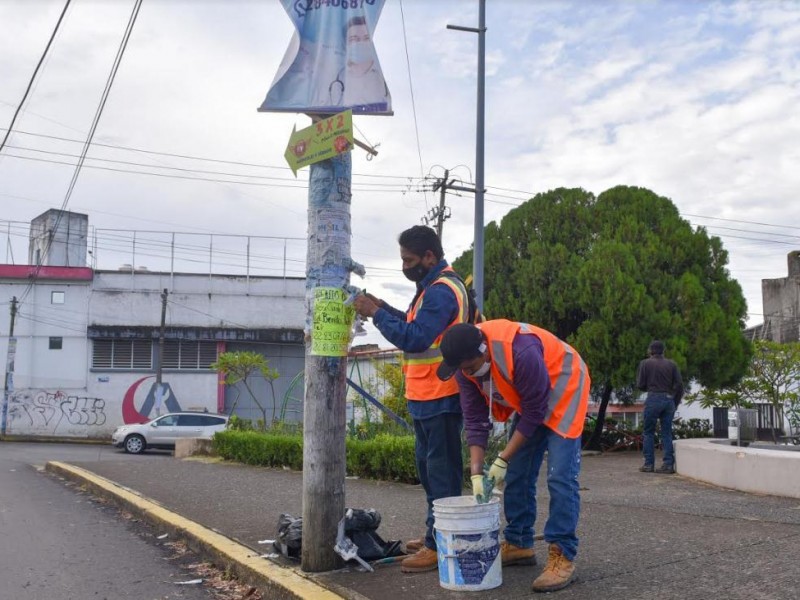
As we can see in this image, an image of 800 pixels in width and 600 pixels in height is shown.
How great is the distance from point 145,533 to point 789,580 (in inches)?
215

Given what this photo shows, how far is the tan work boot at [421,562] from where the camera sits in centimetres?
478

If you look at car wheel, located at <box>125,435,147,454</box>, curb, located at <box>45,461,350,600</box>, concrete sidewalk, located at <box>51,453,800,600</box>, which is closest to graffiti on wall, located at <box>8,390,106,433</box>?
car wheel, located at <box>125,435,147,454</box>

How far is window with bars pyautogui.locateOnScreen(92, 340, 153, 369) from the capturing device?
37750 millimetres

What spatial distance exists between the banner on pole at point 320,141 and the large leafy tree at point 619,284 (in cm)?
1024

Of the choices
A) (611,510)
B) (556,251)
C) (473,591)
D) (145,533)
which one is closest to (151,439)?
(556,251)

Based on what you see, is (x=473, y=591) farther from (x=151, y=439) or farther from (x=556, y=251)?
(x=151, y=439)

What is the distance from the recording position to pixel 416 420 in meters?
4.81

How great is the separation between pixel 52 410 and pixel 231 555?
34.3 metres

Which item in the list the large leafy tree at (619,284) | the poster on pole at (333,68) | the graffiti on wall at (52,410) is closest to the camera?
the poster on pole at (333,68)

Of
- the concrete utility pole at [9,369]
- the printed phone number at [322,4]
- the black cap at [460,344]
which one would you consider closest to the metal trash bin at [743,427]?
the black cap at [460,344]

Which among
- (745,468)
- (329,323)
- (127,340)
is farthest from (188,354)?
(329,323)

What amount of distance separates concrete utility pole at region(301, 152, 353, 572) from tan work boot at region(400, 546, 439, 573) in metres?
0.43

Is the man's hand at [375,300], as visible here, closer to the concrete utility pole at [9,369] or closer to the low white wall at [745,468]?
the low white wall at [745,468]

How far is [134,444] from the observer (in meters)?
27.3
